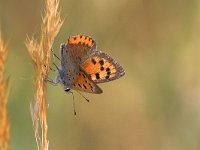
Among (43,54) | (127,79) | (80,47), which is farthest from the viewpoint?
(127,79)

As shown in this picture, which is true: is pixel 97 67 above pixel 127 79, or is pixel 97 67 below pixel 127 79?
below

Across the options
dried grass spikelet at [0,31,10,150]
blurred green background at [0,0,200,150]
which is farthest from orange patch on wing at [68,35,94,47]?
blurred green background at [0,0,200,150]

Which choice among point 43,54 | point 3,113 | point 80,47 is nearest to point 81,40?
point 80,47

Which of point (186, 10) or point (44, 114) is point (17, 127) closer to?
point (186, 10)

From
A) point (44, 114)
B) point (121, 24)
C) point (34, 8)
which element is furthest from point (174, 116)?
point (44, 114)

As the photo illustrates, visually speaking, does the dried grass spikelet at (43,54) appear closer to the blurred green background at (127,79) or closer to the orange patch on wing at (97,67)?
the orange patch on wing at (97,67)

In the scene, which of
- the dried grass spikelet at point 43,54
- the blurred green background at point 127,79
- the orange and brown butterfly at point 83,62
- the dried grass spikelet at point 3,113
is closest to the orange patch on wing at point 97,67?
the orange and brown butterfly at point 83,62

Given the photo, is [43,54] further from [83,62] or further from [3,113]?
[83,62]
